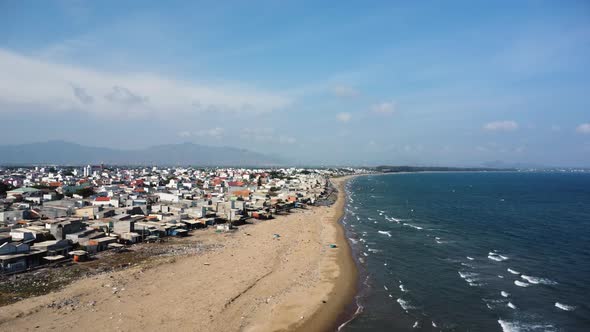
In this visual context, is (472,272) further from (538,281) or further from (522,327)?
(522,327)

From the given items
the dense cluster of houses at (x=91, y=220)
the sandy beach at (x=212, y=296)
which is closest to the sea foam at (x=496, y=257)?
the sandy beach at (x=212, y=296)

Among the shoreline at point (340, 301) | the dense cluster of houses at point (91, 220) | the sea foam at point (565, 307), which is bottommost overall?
the shoreline at point (340, 301)

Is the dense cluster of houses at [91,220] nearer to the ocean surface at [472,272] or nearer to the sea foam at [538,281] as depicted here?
the ocean surface at [472,272]

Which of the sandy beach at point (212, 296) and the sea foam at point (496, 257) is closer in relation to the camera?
the sandy beach at point (212, 296)

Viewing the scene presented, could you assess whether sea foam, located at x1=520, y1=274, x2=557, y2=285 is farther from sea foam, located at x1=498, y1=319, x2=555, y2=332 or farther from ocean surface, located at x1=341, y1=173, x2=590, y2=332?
sea foam, located at x1=498, y1=319, x2=555, y2=332

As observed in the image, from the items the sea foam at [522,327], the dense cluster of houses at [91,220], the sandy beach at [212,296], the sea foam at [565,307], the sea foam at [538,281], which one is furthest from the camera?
the dense cluster of houses at [91,220]

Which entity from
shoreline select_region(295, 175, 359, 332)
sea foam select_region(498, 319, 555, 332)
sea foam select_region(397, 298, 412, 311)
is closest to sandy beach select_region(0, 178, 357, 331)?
shoreline select_region(295, 175, 359, 332)
